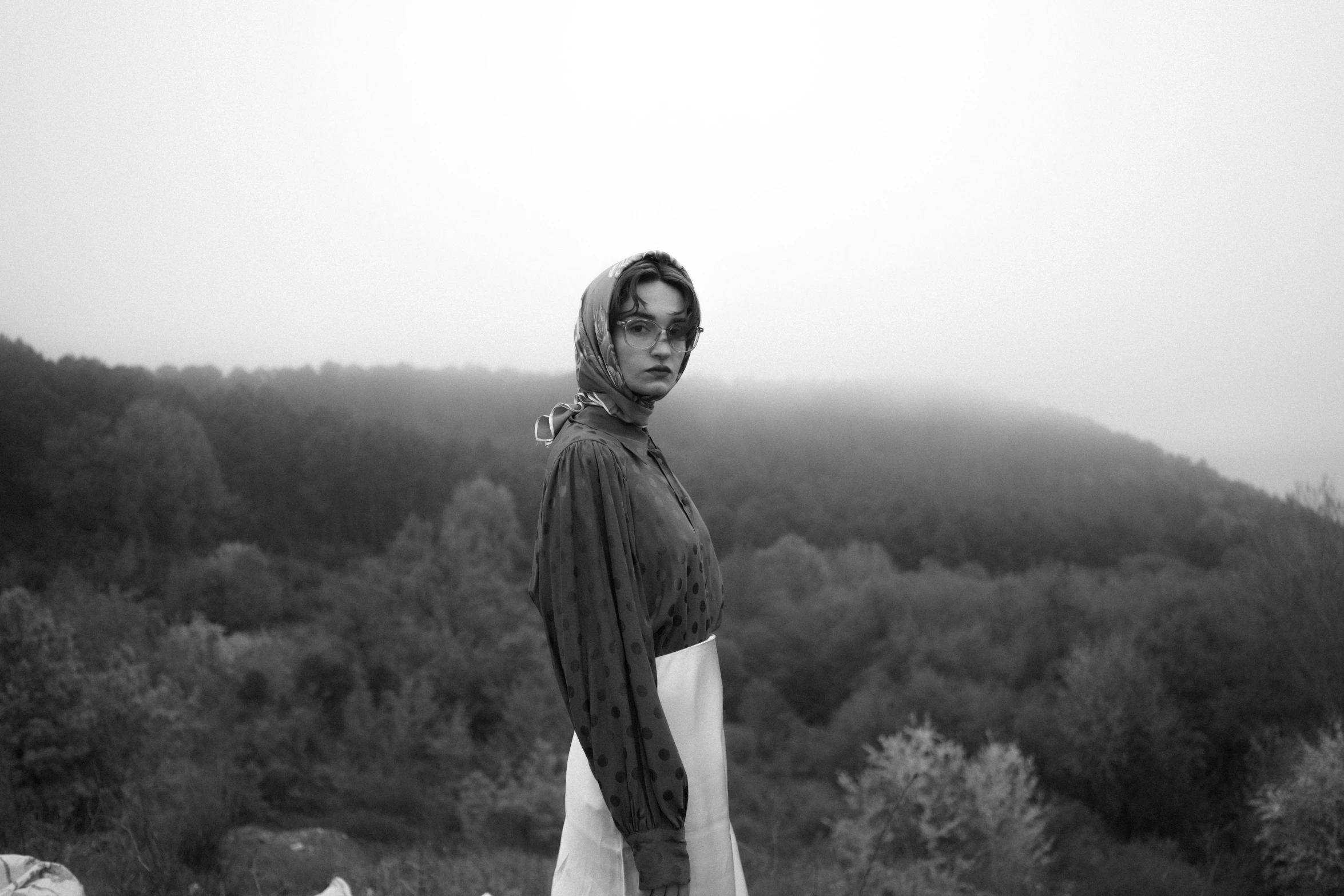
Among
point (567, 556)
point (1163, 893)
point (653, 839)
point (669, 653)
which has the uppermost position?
point (567, 556)

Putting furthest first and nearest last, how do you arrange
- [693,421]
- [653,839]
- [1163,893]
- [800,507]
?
1. [800,507]
2. [693,421]
3. [1163,893]
4. [653,839]

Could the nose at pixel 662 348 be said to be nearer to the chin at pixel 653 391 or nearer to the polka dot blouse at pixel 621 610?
the chin at pixel 653 391

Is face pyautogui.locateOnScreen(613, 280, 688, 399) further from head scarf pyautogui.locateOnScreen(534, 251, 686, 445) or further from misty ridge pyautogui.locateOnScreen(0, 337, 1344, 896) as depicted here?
misty ridge pyautogui.locateOnScreen(0, 337, 1344, 896)

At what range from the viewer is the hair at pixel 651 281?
2.11 meters

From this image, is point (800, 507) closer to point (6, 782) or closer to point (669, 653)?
point (6, 782)

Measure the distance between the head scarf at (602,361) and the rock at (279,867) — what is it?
2.19 metres

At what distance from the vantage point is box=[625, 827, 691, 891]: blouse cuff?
5.98 feet

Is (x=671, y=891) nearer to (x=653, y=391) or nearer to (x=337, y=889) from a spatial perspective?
(x=653, y=391)

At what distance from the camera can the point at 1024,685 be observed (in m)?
36.4

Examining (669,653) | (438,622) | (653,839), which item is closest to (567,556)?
(669,653)

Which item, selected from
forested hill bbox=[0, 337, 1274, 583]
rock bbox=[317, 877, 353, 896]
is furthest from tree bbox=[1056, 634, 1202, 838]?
rock bbox=[317, 877, 353, 896]

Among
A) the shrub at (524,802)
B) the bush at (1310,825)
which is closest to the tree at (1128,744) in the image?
the bush at (1310,825)

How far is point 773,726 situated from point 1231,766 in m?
14.5

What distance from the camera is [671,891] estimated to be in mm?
1844
